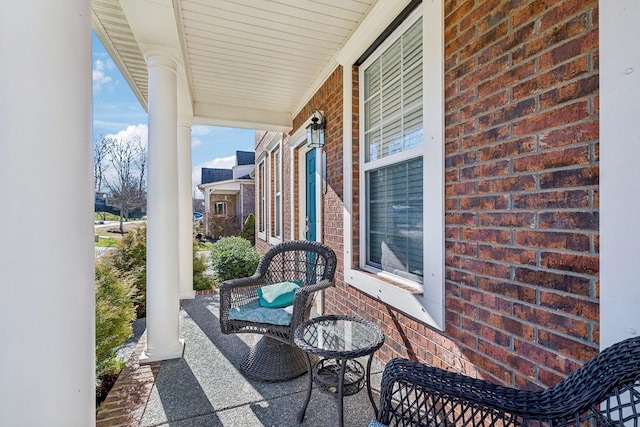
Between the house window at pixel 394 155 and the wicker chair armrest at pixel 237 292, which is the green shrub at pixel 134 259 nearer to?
the wicker chair armrest at pixel 237 292

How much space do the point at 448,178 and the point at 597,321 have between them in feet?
3.13

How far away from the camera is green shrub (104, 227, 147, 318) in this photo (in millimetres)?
4336

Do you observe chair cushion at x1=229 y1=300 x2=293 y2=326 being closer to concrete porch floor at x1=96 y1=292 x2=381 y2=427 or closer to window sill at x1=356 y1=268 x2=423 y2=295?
concrete porch floor at x1=96 y1=292 x2=381 y2=427

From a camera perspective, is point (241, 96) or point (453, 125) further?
point (241, 96)

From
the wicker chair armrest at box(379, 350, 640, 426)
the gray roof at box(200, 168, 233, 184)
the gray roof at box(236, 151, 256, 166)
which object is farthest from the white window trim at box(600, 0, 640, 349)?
the gray roof at box(200, 168, 233, 184)

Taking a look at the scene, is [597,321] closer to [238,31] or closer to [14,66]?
[14,66]

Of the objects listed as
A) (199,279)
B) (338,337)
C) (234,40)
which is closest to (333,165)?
(234,40)

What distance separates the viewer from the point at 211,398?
2.21 metres

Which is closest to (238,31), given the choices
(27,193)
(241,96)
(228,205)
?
(241,96)

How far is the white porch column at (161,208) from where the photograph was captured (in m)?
2.77

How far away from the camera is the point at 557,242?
1.27 m

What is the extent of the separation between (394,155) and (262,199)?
668 centimetres

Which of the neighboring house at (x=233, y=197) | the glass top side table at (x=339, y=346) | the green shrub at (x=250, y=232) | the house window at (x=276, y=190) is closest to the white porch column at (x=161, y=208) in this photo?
the glass top side table at (x=339, y=346)

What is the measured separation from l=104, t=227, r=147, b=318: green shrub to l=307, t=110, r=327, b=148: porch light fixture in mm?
2888
